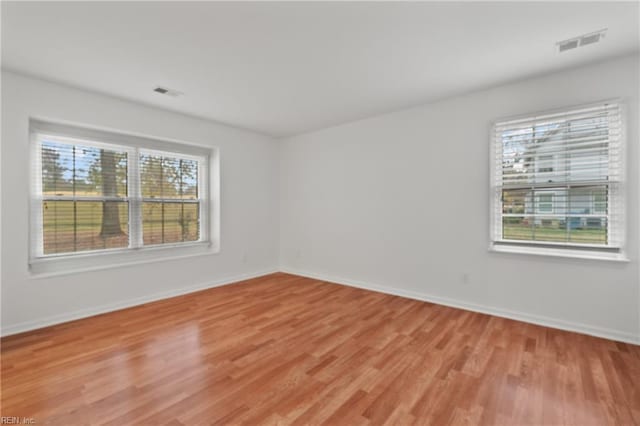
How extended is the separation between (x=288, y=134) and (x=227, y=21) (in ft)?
10.7

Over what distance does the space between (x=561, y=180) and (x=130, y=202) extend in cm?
504

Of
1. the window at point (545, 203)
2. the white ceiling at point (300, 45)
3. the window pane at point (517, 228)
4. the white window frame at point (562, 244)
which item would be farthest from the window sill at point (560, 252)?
the white ceiling at point (300, 45)

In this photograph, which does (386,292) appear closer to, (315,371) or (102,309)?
(315,371)

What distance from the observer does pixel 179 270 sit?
4.18 meters

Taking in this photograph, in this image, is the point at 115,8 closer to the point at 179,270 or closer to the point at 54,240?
the point at 54,240

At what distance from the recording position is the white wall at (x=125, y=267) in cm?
286

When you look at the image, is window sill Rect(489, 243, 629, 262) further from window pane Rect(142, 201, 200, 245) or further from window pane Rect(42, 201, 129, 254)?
window pane Rect(42, 201, 129, 254)

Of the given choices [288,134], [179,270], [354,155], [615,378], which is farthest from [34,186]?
[615,378]

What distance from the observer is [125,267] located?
3646 millimetres

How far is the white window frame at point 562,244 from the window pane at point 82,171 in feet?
15.0

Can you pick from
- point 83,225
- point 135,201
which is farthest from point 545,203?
point 83,225

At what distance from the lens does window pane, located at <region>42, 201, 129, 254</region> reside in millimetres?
3221

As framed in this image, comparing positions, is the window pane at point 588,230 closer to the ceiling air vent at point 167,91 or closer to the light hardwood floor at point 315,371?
the light hardwood floor at point 315,371

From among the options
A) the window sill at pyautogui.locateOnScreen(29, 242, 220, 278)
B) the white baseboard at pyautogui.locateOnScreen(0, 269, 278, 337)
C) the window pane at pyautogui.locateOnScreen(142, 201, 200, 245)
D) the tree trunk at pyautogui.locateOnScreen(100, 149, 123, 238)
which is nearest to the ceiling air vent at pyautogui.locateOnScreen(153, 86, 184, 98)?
the tree trunk at pyautogui.locateOnScreen(100, 149, 123, 238)
